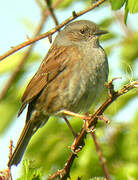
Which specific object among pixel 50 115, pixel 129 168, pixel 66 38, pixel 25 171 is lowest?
pixel 25 171

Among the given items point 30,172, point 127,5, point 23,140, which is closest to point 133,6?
point 127,5

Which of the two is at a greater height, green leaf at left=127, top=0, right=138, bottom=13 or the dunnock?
the dunnock

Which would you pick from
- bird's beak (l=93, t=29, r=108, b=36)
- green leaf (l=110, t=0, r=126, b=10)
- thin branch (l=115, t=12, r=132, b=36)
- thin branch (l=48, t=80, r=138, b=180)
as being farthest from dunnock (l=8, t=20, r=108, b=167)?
green leaf (l=110, t=0, r=126, b=10)

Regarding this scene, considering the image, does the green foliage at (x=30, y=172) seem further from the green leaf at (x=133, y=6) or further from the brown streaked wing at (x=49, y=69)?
the brown streaked wing at (x=49, y=69)

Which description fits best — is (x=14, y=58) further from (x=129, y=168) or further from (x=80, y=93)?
(x=129, y=168)

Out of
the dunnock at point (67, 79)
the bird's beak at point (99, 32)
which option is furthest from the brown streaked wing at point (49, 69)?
the bird's beak at point (99, 32)

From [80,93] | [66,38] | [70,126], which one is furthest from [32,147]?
[66,38]

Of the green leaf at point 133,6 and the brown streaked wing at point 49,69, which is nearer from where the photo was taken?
the green leaf at point 133,6

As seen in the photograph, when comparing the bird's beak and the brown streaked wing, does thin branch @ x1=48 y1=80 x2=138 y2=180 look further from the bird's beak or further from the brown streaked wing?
the bird's beak
